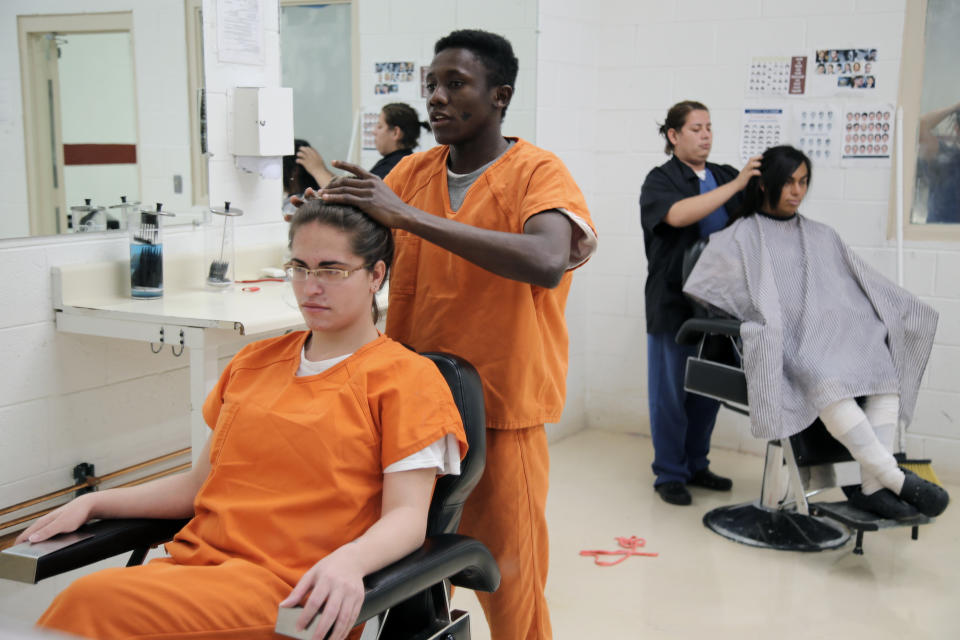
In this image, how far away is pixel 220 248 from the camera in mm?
2967

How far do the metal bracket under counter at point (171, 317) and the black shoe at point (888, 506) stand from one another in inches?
73.3

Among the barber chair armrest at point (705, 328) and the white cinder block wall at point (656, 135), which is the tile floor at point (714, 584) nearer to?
the barber chair armrest at point (705, 328)

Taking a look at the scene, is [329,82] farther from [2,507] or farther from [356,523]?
[356,523]

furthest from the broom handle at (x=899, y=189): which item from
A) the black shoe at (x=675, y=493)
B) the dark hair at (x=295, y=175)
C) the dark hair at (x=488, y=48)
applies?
the dark hair at (x=488, y=48)

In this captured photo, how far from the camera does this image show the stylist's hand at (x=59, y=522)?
59.2 inches

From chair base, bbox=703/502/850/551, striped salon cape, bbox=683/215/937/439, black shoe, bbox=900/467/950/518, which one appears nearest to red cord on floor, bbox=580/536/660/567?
chair base, bbox=703/502/850/551

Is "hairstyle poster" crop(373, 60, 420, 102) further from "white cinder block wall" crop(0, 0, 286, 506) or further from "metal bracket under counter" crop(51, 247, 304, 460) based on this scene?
"metal bracket under counter" crop(51, 247, 304, 460)

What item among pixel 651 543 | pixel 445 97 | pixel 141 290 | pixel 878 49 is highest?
pixel 878 49

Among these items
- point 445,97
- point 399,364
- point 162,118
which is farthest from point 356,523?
point 162,118

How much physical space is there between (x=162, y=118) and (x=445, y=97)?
141cm

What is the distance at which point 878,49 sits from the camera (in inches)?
148

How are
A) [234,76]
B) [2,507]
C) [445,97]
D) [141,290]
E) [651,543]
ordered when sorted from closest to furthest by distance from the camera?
[445,97], [2,507], [141,290], [234,76], [651,543]

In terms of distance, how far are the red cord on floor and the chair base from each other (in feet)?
1.03

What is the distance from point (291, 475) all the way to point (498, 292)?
50cm
